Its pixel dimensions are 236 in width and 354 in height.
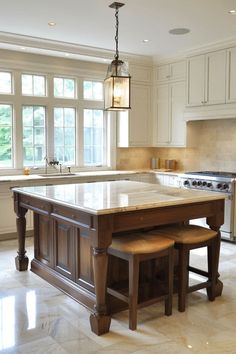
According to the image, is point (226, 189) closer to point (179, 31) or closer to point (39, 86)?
point (179, 31)

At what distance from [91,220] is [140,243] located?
1.36 ft

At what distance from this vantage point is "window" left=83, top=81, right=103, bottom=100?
6.59 meters

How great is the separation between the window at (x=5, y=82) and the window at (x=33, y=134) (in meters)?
0.36

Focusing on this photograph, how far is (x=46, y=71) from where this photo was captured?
604cm

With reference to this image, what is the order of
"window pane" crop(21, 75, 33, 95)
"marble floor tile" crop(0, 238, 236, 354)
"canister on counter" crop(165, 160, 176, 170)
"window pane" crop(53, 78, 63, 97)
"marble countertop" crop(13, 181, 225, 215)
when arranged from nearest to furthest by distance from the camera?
"marble floor tile" crop(0, 238, 236, 354) → "marble countertop" crop(13, 181, 225, 215) → "window pane" crop(21, 75, 33, 95) → "window pane" crop(53, 78, 63, 97) → "canister on counter" crop(165, 160, 176, 170)

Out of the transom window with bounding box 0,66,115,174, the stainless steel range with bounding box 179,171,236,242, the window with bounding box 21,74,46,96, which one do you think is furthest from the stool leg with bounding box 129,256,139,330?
the window with bounding box 21,74,46,96

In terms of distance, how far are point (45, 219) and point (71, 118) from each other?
9.63ft

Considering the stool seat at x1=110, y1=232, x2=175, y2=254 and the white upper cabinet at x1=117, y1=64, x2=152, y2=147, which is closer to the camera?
the stool seat at x1=110, y1=232, x2=175, y2=254

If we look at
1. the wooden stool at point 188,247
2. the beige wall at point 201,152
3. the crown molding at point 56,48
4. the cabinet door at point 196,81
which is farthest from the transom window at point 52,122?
the wooden stool at point 188,247

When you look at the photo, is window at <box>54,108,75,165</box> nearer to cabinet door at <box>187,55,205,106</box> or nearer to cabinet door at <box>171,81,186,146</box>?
cabinet door at <box>171,81,186,146</box>

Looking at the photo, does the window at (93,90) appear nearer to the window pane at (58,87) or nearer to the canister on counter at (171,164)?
the window pane at (58,87)

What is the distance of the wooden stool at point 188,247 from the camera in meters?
3.16

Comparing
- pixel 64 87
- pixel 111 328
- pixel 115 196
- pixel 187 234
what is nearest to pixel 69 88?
pixel 64 87

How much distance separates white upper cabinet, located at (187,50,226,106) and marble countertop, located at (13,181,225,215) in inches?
88.5
